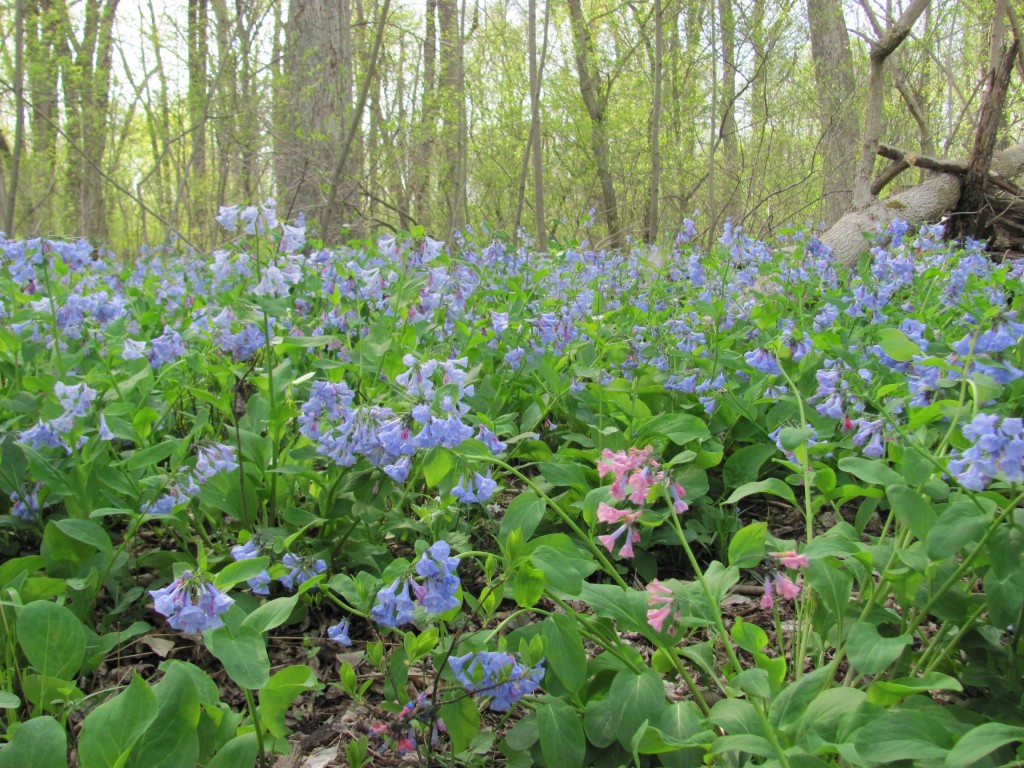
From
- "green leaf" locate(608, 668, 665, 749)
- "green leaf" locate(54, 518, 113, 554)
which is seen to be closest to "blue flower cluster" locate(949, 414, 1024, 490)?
"green leaf" locate(608, 668, 665, 749)

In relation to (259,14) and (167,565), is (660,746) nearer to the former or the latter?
(167,565)

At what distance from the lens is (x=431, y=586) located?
108 centimetres

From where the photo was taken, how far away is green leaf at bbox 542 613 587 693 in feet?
3.76

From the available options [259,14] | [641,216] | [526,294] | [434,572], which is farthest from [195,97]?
[434,572]

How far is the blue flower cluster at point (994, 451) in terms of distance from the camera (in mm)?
938

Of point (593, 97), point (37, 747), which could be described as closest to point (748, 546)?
point (37, 747)

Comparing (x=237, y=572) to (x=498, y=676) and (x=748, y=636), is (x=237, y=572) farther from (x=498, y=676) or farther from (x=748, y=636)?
(x=748, y=636)

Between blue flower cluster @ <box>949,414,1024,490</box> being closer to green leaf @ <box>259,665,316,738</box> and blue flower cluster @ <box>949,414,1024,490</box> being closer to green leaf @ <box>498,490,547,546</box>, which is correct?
green leaf @ <box>498,490,547,546</box>

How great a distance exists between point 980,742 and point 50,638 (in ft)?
4.11

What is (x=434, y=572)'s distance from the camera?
1067 millimetres

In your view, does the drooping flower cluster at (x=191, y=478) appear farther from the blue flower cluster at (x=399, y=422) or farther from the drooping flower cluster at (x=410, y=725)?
the drooping flower cluster at (x=410, y=725)

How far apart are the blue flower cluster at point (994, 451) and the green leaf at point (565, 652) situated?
0.59 meters

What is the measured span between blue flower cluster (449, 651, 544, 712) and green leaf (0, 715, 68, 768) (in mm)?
526

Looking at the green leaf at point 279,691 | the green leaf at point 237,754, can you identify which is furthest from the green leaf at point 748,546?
the green leaf at point 237,754
